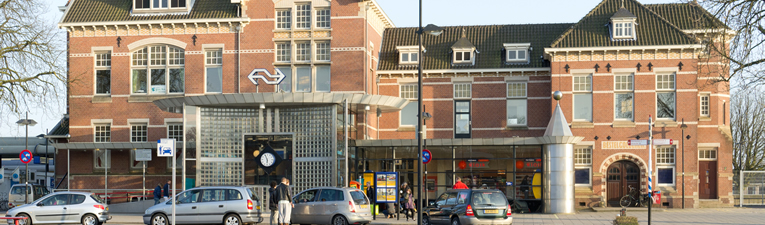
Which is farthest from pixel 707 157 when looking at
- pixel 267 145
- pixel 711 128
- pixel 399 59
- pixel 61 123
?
pixel 61 123

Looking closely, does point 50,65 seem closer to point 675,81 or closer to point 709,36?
point 709,36

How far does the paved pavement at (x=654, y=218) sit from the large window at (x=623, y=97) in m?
5.11

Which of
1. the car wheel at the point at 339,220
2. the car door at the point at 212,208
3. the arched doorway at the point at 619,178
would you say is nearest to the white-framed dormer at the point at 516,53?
the arched doorway at the point at 619,178

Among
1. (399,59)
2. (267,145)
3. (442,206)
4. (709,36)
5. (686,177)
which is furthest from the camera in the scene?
(399,59)

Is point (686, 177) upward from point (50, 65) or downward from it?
downward

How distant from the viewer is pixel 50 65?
29.8 meters

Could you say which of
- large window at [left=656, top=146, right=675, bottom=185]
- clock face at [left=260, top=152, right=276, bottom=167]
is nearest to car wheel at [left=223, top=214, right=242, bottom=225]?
clock face at [left=260, top=152, right=276, bottom=167]

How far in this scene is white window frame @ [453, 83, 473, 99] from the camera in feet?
125

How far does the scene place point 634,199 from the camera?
35.3 meters

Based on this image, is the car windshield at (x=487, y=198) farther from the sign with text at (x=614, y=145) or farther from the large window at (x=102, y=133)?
the large window at (x=102, y=133)

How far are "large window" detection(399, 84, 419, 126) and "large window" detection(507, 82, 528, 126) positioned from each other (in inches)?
177

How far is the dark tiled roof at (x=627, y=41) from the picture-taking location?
35188 mm

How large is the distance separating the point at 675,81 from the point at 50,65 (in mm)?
26325

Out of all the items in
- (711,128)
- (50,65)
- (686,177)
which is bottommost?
(686,177)
